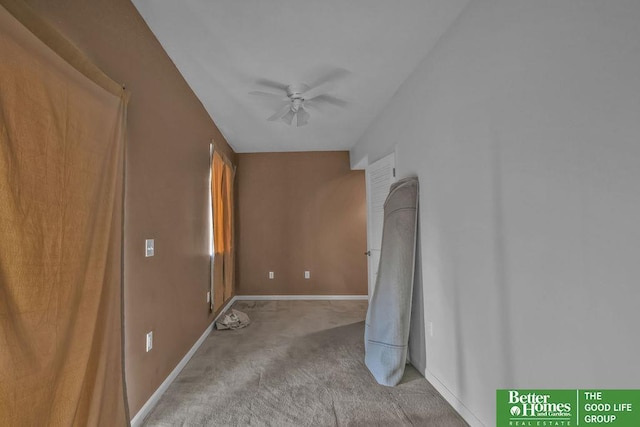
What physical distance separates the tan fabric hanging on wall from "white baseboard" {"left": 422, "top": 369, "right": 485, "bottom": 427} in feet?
6.30

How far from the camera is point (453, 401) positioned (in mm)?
1914

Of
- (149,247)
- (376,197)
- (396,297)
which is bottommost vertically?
(396,297)

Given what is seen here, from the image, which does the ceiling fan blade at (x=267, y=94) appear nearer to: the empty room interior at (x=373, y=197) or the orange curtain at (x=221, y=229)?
the empty room interior at (x=373, y=197)

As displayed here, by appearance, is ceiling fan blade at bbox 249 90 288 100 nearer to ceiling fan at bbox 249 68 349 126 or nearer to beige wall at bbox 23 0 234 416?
ceiling fan at bbox 249 68 349 126

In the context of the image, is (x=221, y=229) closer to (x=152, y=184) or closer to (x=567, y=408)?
(x=152, y=184)

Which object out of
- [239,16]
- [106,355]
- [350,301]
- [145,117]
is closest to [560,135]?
[239,16]

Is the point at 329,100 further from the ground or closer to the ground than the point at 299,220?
further from the ground

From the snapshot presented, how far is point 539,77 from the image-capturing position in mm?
1235

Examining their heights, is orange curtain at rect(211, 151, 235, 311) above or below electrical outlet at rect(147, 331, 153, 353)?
above

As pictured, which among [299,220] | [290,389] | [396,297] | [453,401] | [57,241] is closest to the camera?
[57,241]

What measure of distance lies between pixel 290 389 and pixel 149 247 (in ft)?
4.78

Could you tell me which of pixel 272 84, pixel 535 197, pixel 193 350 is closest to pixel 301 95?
pixel 272 84

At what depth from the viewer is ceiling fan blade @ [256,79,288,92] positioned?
2.58m

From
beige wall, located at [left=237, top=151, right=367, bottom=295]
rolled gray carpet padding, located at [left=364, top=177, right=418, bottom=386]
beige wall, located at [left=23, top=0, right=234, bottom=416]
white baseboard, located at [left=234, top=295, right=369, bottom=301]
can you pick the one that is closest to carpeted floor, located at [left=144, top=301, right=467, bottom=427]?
rolled gray carpet padding, located at [left=364, top=177, right=418, bottom=386]
